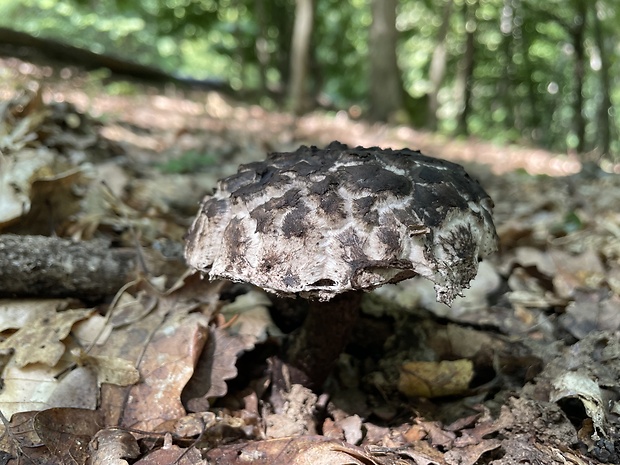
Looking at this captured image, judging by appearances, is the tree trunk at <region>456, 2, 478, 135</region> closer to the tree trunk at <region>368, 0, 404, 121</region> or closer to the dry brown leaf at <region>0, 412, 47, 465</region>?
the tree trunk at <region>368, 0, 404, 121</region>

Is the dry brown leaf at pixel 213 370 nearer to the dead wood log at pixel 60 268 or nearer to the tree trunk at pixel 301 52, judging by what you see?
the dead wood log at pixel 60 268

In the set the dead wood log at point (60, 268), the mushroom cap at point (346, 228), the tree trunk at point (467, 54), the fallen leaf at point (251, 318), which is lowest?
the fallen leaf at point (251, 318)

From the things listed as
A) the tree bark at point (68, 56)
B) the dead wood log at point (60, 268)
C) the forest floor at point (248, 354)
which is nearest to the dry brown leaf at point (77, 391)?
→ the forest floor at point (248, 354)

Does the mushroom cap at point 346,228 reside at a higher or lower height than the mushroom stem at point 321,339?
higher

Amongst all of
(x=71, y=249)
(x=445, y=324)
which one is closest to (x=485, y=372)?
(x=445, y=324)

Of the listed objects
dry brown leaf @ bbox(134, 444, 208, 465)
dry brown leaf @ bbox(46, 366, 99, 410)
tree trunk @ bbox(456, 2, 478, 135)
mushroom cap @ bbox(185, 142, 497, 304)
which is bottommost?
dry brown leaf @ bbox(134, 444, 208, 465)

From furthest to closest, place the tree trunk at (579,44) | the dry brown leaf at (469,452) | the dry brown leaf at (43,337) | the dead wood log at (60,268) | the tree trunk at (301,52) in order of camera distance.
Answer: the tree trunk at (579,44), the tree trunk at (301,52), the dead wood log at (60,268), the dry brown leaf at (43,337), the dry brown leaf at (469,452)

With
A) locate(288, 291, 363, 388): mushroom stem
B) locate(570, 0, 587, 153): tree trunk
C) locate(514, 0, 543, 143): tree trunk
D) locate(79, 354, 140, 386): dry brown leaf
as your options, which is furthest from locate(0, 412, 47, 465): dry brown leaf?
locate(514, 0, 543, 143): tree trunk
